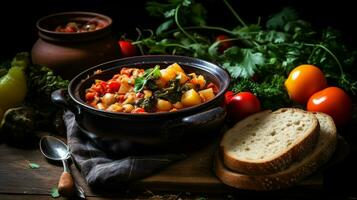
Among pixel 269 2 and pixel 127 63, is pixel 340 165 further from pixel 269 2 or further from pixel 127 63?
pixel 269 2

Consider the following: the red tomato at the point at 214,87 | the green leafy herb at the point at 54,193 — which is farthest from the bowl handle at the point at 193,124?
the green leafy herb at the point at 54,193

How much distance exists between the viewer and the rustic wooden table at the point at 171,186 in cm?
214

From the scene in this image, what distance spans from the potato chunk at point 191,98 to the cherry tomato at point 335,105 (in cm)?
71

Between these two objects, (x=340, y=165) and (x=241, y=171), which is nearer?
(x=241, y=171)

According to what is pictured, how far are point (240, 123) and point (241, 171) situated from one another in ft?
1.28

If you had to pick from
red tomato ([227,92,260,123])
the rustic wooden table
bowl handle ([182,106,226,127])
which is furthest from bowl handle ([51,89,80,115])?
red tomato ([227,92,260,123])

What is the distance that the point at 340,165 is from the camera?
7.87 ft

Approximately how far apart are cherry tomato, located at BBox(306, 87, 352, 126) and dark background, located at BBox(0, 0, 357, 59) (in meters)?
0.95

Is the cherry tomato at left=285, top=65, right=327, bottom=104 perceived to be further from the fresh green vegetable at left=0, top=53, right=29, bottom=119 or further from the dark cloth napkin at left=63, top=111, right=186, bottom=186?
the fresh green vegetable at left=0, top=53, right=29, bottom=119

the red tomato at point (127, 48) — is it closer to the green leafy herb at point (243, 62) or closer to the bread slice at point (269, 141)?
the green leafy herb at point (243, 62)

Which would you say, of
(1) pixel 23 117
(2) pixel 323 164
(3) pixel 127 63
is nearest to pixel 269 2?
(3) pixel 127 63

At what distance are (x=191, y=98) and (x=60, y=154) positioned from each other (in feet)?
2.18

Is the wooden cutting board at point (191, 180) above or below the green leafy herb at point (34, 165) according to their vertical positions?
above

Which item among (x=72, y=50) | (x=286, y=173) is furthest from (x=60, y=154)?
(x=286, y=173)
